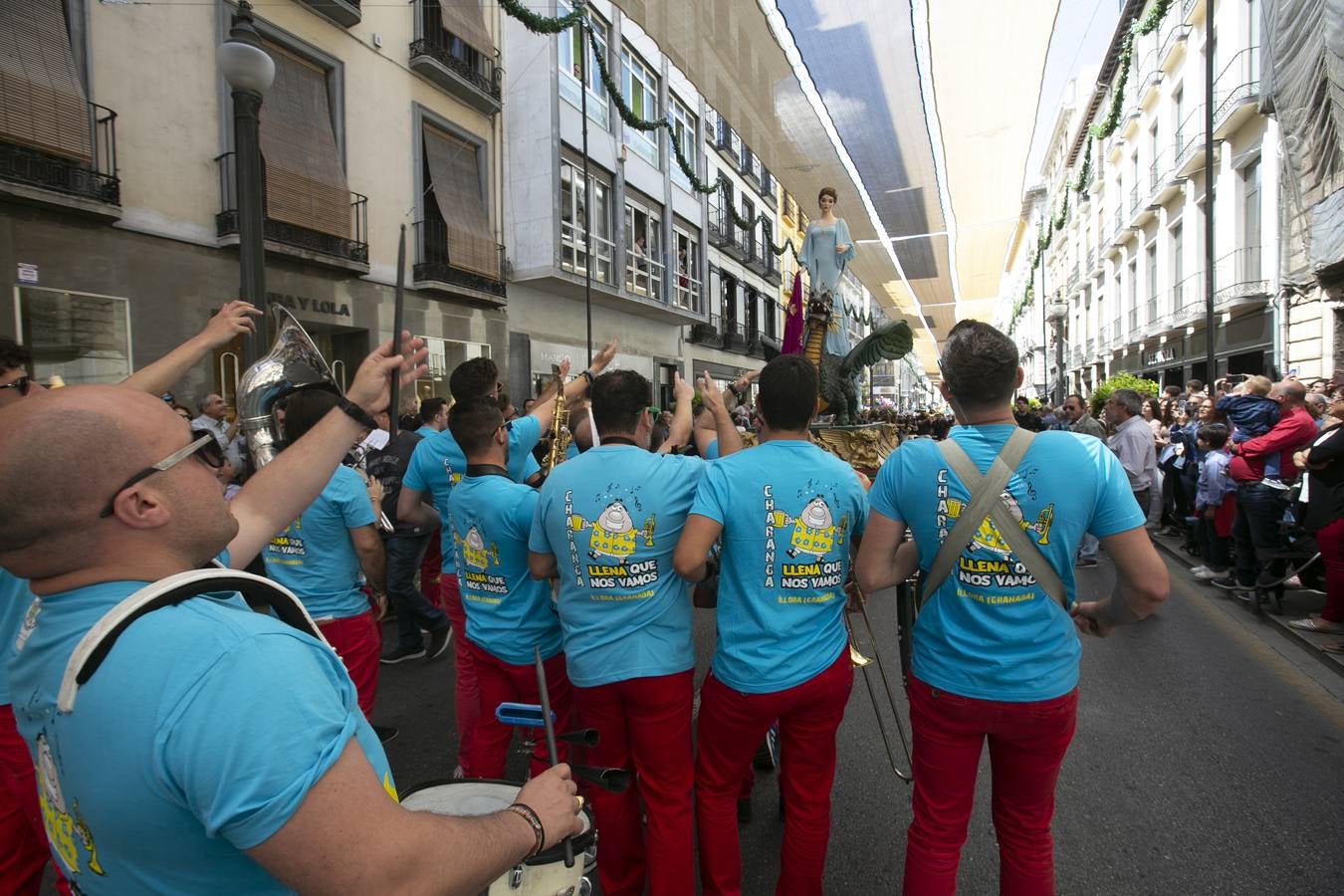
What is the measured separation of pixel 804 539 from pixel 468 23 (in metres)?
15.3

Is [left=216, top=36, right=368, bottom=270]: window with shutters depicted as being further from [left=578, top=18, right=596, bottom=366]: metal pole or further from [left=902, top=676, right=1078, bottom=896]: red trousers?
[left=902, top=676, right=1078, bottom=896]: red trousers

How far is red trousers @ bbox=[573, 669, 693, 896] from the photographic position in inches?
91.4

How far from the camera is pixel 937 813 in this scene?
208cm

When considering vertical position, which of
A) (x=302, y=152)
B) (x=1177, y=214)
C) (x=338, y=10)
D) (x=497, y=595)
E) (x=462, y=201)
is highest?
(x=338, y=10)

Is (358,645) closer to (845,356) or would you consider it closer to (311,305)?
(845,356)

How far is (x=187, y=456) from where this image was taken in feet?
3.61

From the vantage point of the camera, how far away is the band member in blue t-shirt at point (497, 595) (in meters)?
2.80

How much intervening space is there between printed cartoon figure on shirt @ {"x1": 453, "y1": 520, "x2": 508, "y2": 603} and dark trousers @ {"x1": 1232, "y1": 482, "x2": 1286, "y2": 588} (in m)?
6.43

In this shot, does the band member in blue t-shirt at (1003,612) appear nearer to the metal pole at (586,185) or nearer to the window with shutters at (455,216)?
the metal pole at (586,185)

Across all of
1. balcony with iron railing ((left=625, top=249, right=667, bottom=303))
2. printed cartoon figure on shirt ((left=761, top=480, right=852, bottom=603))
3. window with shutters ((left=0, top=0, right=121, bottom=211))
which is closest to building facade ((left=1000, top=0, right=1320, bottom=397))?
balcony with iron railing ((left=625, top=249, right=667, bottom=303))

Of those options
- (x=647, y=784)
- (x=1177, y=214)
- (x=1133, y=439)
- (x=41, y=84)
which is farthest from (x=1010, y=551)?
(x=1177, y=214)

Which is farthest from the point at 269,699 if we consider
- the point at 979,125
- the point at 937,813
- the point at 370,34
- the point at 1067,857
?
the point at 370,34

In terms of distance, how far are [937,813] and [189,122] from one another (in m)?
12.3

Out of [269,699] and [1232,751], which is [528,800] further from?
[1232,751]
